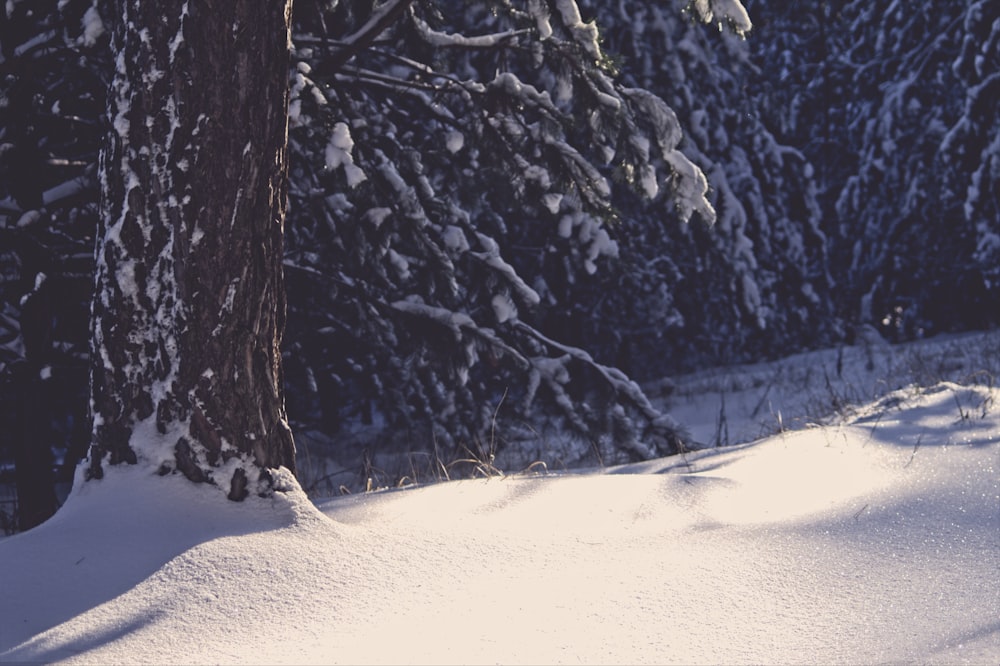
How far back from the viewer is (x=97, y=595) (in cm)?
262

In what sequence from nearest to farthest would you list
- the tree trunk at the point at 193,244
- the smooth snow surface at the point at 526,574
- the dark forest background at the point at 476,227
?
the smooth snow surface at the point at 526,574 < the tree trunk at the point at 193,244 < the dark forest background at the point at 476,227

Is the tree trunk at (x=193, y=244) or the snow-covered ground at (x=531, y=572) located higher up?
the tree trunk at (x=193, y=244)

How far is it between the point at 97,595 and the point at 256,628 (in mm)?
498

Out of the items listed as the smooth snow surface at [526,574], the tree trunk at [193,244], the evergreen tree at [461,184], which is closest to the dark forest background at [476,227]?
the evergreen tree at [461,184]

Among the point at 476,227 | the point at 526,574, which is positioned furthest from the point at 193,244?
the point at 476,227

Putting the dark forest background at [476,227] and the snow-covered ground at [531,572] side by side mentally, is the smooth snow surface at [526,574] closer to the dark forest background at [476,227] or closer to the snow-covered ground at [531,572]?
the snow-covered ground at [531,572]

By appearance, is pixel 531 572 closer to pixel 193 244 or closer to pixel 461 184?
pixel 193 244

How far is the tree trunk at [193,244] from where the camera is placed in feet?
9.91

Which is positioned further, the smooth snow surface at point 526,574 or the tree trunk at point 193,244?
the tree trunk at point 193,244

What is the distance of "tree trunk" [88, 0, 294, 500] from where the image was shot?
9.91 ft

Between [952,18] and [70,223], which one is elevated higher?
[952,18]

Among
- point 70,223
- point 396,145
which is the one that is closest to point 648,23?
point 396,145

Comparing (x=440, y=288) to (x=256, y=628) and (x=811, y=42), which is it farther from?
(x=811, y=42)

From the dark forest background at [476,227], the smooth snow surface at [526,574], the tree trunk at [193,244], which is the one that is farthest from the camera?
the dark forest background at [476,227]
